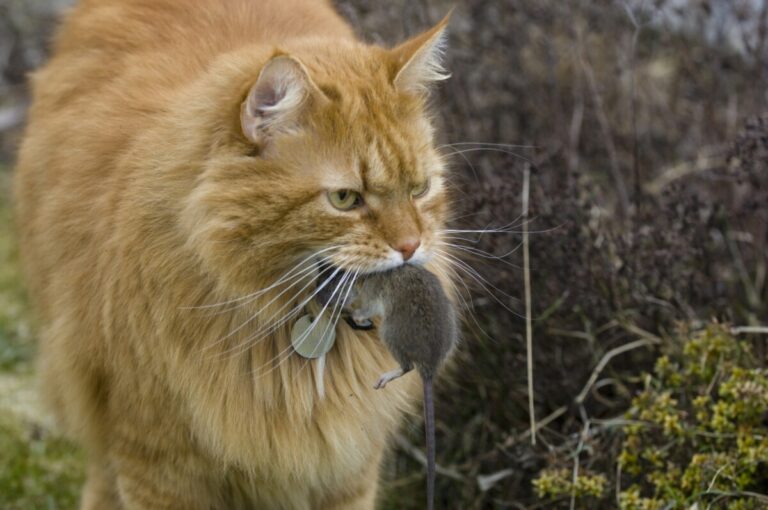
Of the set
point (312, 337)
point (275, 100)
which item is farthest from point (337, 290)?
point (275, 100)

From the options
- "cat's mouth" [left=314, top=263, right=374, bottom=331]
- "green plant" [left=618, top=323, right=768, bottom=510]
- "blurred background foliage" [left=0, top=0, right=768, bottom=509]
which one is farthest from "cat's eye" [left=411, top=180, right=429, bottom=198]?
"green plant" [left=618, top=323, right=768, bottom=510]

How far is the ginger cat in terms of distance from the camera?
8.25 ft

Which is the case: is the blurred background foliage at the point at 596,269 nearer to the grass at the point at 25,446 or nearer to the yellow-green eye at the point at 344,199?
the grass at the point at 25,446

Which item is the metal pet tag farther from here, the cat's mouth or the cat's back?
the cat's back

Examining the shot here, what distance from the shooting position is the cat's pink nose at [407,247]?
8.19 feet

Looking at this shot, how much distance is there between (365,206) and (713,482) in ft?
4.31

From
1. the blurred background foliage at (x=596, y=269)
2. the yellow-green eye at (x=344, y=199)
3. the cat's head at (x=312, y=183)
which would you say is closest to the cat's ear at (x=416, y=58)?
the cat's head at (x=312, y=183)

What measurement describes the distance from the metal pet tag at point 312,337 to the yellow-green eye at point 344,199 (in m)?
0.37

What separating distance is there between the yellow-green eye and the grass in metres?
2.17

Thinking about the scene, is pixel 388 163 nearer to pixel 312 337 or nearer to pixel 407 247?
pixel 407 247

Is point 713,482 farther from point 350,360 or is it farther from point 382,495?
point 382,495

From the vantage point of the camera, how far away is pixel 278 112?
2508 mm

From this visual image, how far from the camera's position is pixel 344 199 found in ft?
8.25

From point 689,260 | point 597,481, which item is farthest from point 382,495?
point 689,260
